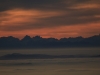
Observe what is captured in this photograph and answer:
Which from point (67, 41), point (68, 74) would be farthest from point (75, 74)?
point (67, 41)

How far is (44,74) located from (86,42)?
99.4m

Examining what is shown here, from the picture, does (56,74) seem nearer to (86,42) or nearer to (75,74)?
(75,74)

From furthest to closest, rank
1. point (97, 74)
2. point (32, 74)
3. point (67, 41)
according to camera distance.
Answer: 1. point (67, 41)
2. point (32, 74)
3. point (97, 74)

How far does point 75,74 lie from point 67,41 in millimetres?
95371

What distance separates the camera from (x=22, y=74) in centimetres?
3500

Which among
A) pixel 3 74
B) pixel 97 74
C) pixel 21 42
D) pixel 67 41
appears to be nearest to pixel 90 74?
pixel 97 74

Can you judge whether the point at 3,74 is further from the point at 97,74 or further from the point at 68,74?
the point at 97,74

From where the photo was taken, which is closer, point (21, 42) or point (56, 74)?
point (56, 74)

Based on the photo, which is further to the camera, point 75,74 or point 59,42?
point 59,42

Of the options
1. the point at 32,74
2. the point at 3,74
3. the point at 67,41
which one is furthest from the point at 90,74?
the point at 67,41

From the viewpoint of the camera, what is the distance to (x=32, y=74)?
35219 millimetres

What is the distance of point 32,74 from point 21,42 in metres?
102

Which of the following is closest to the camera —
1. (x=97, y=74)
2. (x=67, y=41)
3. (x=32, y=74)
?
(x=97, y=74)

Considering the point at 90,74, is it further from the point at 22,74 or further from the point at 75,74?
the point at 22,74
